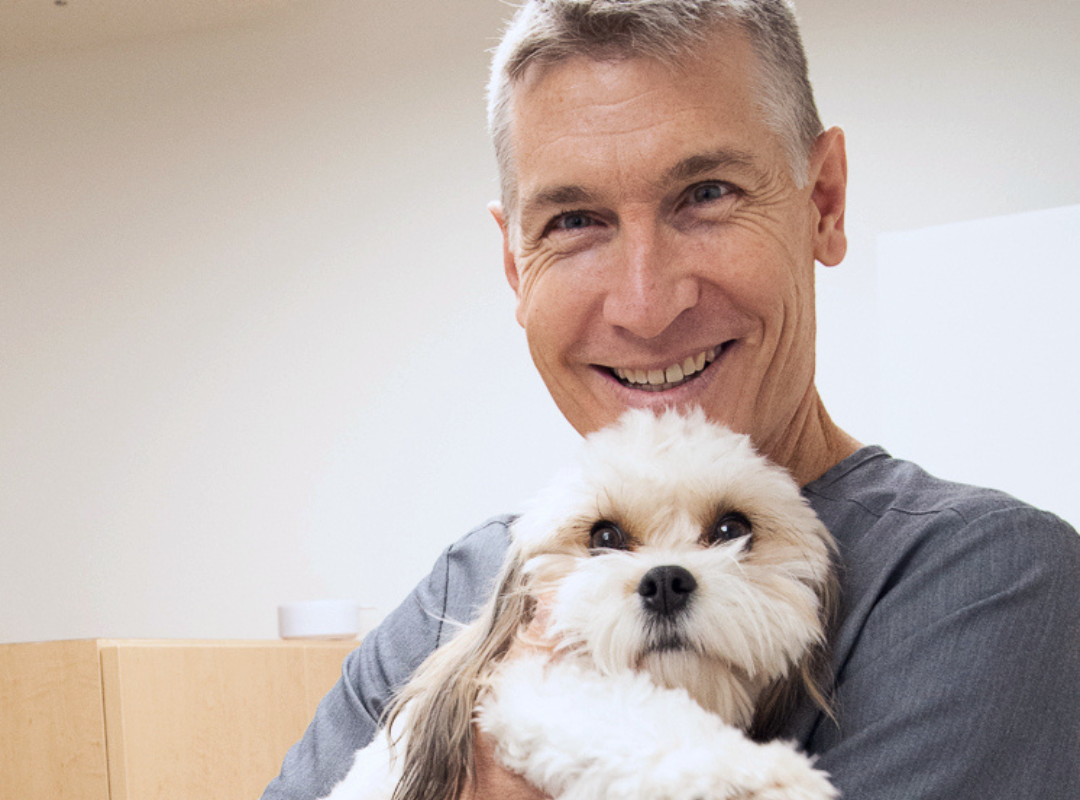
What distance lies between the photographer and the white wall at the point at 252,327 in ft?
17.2

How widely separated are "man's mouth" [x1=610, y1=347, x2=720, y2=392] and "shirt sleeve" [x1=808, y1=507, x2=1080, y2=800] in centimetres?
38

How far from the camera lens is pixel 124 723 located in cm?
355

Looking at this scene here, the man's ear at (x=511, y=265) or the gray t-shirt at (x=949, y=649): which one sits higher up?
the man's ear at (x=511, y=265)

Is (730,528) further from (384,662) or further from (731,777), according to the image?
(384,662)

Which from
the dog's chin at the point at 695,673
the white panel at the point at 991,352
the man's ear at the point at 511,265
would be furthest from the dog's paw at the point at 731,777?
the white panel at the point at 991,352

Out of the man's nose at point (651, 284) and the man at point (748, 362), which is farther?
the man's nose at point (651, 284)

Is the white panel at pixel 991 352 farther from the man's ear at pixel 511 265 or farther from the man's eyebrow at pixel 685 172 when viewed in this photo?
the man's eyebrow at pixel 685 172

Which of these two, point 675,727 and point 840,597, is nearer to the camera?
point 675,727

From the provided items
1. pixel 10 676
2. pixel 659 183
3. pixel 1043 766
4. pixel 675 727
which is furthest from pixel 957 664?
pixel 10 676

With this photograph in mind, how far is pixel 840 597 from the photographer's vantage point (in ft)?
4.03

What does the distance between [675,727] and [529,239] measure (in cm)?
73

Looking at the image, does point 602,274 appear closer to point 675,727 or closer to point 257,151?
point 675,727

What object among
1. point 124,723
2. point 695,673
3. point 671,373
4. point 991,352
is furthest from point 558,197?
point 991,352

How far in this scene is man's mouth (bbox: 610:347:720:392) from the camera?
1452mm
